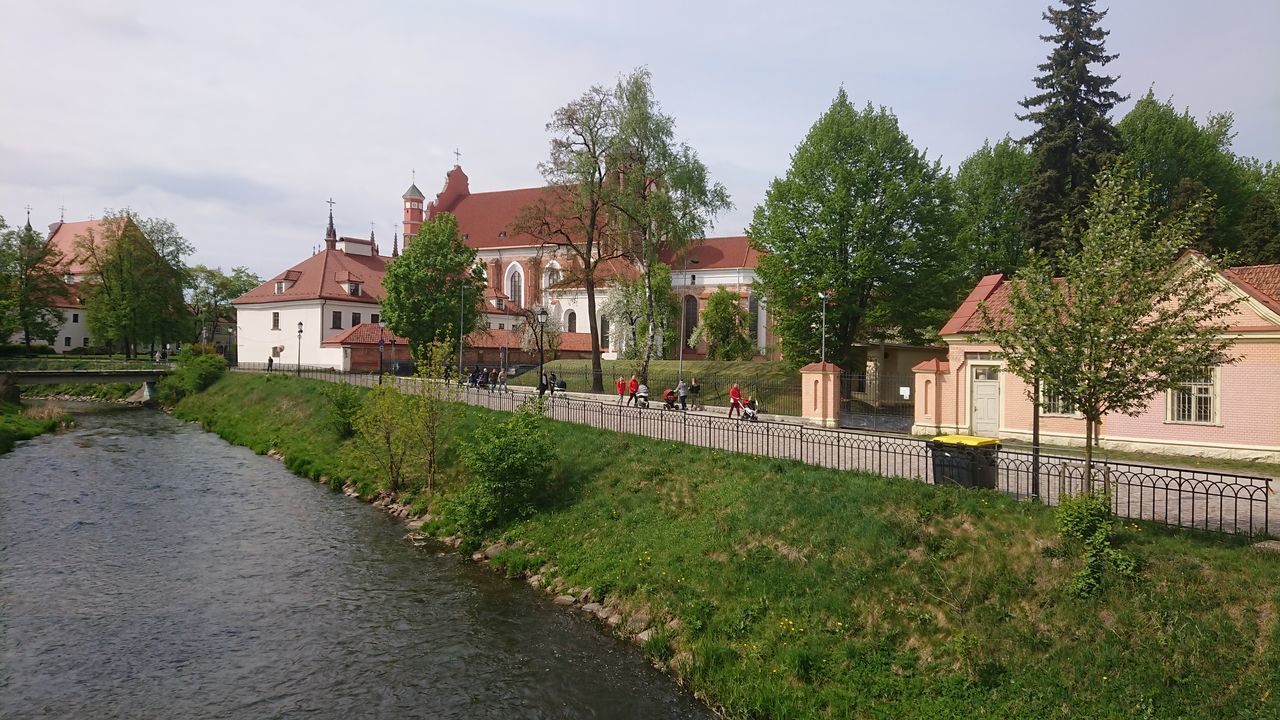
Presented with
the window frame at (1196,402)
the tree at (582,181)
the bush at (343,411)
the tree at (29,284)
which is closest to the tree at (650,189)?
the tree at (582,181)

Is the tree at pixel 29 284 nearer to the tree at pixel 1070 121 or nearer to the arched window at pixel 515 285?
the arched window at pixel 515 285

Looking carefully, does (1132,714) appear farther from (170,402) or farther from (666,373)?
(170,402)

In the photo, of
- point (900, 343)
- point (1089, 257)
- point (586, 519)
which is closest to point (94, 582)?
point (586, 519)

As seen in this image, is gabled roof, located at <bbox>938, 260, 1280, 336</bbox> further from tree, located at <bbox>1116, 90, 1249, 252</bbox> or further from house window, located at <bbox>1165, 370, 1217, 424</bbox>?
tree, located at <bbox>1116, 90, 1249, 252</bbox>

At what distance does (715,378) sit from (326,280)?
37519 mm

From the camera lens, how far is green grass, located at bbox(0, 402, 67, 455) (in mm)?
Answer: 31953

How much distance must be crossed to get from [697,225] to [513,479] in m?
21.9

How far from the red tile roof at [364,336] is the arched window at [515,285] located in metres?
17.4

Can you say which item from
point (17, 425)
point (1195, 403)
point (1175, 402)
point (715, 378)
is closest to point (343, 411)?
point (17, 425)

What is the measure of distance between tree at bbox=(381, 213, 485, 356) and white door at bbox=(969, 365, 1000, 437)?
31.1 meters

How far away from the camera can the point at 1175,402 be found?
2162 cm

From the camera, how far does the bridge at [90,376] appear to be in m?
44.1

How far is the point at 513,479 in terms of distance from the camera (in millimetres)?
19016

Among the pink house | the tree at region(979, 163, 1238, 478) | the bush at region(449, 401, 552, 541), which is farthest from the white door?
the bush at region(449, 401, 552, 541)
